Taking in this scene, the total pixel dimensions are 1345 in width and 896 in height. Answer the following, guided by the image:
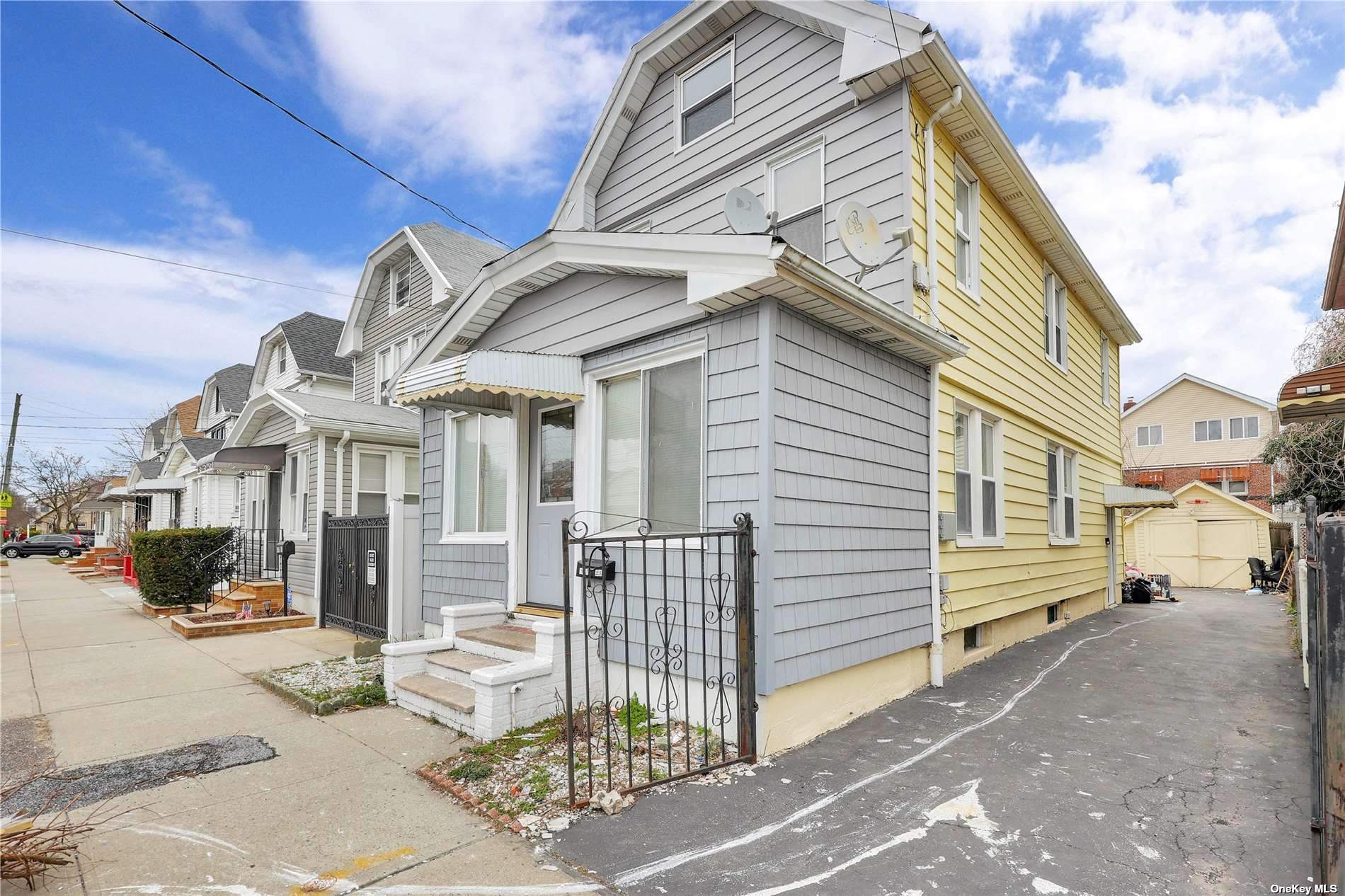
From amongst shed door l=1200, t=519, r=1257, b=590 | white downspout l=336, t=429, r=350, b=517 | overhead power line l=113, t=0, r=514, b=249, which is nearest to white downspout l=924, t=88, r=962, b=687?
overhead power line l=113, t=0, r=514, b=249

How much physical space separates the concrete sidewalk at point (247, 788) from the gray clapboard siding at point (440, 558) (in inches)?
58.7

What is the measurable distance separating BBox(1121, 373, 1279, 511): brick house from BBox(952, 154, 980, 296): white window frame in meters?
25.1

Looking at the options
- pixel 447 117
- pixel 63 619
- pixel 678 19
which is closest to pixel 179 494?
pixel 63 619

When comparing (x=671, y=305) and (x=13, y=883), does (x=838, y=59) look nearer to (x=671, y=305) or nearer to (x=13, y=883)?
(x=671, y=305)

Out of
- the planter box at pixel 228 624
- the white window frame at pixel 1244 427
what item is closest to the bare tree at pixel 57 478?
the planter box at pixel 228 624

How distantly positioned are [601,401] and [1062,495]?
8447 millimetres

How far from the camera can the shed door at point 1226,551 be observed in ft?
64.8

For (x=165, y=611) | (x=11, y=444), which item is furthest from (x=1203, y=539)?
(x=11, y=444)

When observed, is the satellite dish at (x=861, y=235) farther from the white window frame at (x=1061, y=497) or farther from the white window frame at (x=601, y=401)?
the white window frame at (x=1061, y=497)

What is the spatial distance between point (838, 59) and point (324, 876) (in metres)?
7.62

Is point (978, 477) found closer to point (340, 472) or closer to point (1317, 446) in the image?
point (340, 472)

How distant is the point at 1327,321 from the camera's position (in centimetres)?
1235

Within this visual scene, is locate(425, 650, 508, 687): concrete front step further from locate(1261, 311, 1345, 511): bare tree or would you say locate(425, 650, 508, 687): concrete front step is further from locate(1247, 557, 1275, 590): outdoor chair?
locate(1247, 557, 1275, 590): outdoor chair

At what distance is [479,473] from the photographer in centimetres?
735
